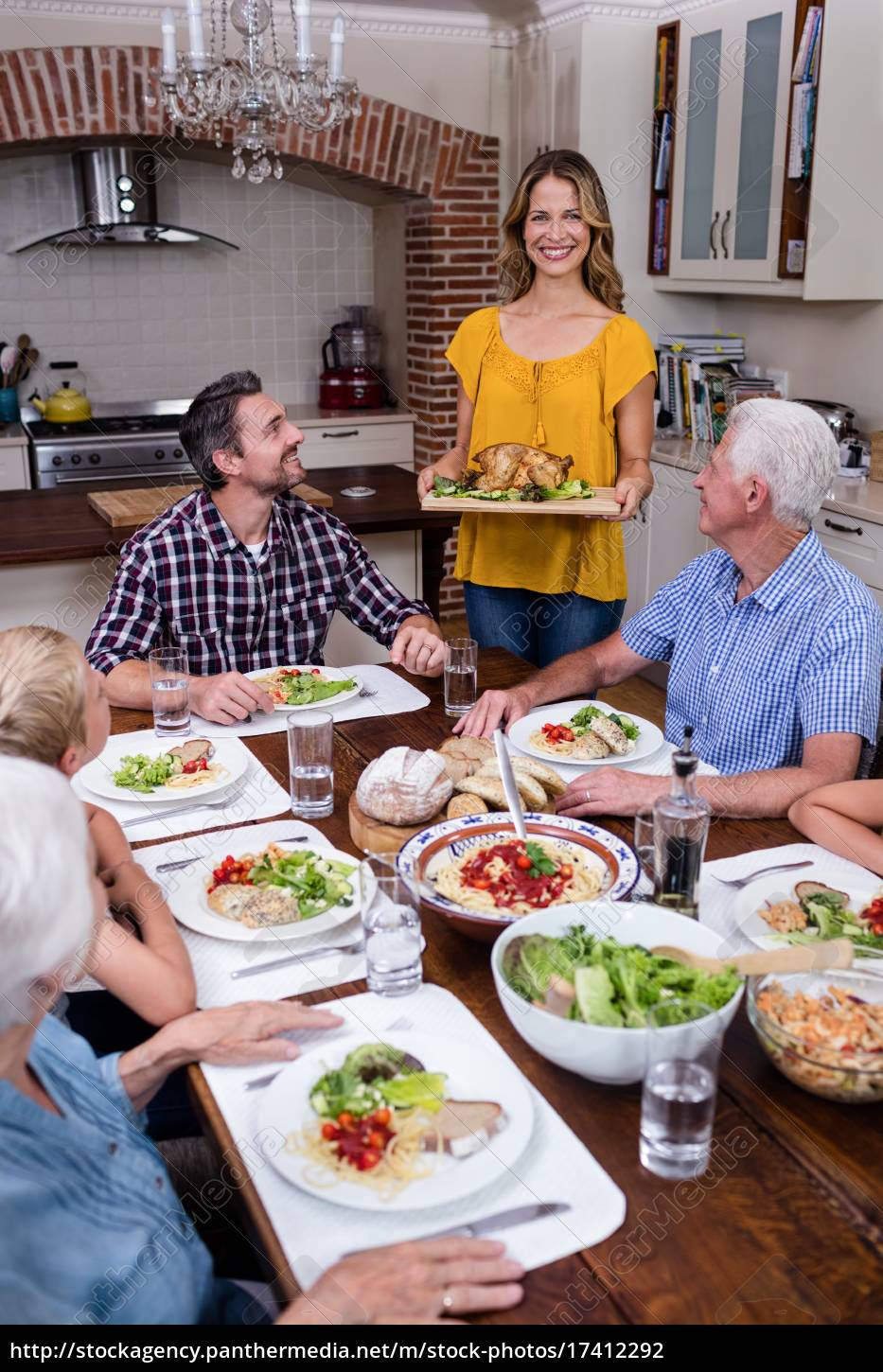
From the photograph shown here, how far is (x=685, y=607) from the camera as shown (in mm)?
2299

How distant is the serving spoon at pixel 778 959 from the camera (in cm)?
126

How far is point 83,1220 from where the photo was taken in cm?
107

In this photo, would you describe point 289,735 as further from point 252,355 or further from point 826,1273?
point 252,355

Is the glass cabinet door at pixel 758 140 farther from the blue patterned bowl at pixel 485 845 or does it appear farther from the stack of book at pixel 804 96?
the blue patterned bowl at pixel 485 845

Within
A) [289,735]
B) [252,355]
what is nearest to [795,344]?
[252,355]

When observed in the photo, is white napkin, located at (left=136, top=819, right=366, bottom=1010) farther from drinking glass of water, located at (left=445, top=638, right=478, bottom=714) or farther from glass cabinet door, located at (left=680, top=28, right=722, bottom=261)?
glass cabinet door, located at (left=680, top=28, right=722, bottom=261)

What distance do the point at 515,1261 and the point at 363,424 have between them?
17.1 feet

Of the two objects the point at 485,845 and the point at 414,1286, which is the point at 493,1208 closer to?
the point at 414,1286

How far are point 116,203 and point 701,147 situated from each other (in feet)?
8.81

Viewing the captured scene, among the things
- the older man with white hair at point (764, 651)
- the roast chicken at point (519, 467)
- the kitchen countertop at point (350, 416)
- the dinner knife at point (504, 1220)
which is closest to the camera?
the dinner knife at point (504, 1220)

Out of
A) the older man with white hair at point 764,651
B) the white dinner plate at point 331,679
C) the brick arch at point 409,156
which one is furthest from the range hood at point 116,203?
the older man with white hair at point 764,651

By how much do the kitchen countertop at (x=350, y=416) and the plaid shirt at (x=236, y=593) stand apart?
3.16 metres

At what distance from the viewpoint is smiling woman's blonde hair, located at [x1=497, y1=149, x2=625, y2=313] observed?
115 inches

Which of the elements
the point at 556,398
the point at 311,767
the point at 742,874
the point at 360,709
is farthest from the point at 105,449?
the point at 742,874
